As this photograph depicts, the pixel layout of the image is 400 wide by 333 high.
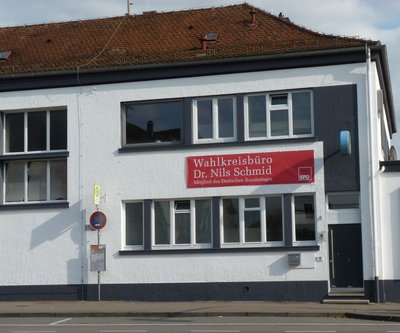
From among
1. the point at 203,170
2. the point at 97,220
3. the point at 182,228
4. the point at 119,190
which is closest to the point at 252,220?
the point at 203,170

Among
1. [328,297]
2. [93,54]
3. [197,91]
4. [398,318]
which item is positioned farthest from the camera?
[93,54]

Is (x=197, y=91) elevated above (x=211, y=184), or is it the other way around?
(x=197, y=91)

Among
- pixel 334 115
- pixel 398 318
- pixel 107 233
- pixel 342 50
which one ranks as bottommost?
pixel 398 318

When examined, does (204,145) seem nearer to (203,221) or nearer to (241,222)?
(203,221)

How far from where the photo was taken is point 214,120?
2531 cm

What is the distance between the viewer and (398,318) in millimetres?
A: 19438

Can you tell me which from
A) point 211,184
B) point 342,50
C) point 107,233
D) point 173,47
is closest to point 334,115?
point 342,50

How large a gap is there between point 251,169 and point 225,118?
1877 mm

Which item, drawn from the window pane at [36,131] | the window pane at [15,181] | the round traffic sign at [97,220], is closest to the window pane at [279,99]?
the round traffic sign at [97,220]

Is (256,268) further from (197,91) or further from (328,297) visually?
(197,91)

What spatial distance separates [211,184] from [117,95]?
4.26 metres

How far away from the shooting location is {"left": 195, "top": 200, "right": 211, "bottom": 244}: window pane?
2519 centimetres

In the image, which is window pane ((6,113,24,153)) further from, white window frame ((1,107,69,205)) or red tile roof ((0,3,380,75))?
red tile roof ((0,3,380,75))

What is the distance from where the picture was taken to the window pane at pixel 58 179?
26688mm
